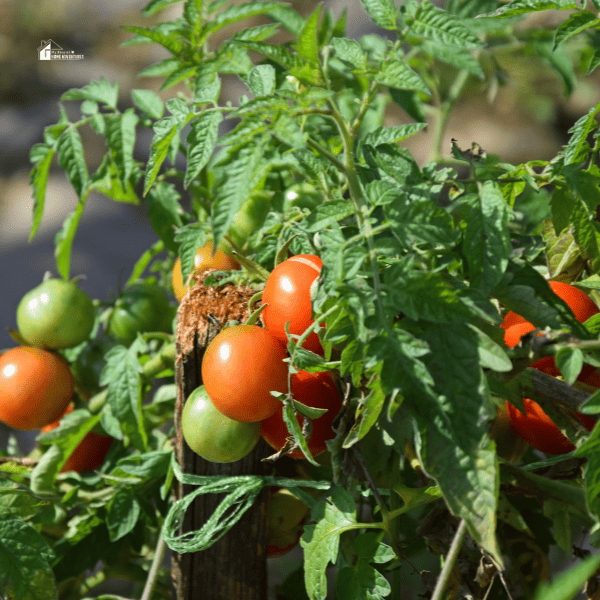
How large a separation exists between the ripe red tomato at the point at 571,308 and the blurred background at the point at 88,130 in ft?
5.29

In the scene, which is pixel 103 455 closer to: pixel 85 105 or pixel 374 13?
pixel 85 105

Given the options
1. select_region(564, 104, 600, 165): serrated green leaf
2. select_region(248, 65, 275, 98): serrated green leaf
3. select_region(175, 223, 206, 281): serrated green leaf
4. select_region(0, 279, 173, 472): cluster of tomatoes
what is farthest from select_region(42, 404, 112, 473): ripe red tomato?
select_region(564, 104, 600, 165): serrated green leaf

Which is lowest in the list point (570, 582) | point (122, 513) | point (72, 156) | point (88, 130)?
point (88, 130)

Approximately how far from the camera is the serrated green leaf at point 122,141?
2.96ft

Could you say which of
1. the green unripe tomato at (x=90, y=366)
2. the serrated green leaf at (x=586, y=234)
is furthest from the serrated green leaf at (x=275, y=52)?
the green unripe tomato at (x=90, y=366)

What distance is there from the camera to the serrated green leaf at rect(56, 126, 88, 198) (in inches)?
35.4

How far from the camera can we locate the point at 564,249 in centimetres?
78

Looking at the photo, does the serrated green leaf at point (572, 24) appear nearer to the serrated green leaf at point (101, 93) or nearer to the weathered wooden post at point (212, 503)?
the weathered wooden post at point (212, 503)

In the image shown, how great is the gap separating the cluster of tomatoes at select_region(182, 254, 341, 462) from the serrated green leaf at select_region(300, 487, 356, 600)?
0.06m

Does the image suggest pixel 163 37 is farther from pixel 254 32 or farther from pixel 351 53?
pixel 351 53

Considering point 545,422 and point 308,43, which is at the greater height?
point 308,43

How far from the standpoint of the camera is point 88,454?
1.11 meters

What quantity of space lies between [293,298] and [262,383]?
0.09m

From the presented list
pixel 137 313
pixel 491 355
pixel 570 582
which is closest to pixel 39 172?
pixel 137 313
